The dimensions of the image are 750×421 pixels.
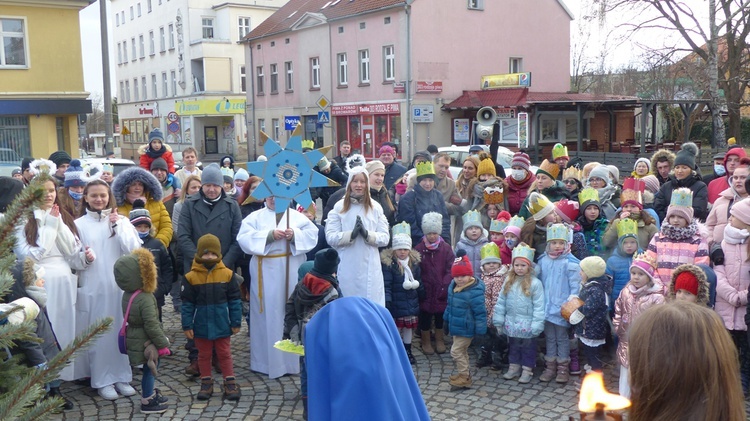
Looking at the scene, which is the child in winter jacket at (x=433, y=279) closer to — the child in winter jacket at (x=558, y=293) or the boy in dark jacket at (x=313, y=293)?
the child in winter jacket at (x=558, y=293)

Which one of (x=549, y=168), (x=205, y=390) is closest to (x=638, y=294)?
(x=549, y=168)

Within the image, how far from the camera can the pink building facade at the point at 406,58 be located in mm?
32688

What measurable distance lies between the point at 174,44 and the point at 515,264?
53796 mm

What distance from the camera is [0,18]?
932 inches

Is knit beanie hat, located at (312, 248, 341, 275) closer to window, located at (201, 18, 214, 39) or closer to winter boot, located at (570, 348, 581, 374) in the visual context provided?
winter boot, located at (570, 348, 581, 374)

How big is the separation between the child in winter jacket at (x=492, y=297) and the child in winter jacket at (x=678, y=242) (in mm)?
1431

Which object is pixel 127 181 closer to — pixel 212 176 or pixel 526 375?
pixel 212 176

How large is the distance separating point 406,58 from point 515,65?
22.0ft

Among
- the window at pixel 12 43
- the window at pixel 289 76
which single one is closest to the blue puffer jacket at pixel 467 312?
the window at pixel 12 43

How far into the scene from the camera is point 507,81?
31.4 meters

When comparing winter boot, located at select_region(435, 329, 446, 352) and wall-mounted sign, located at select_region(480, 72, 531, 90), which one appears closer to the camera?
winter boot, located at select_region(435, 329, 446, 352)

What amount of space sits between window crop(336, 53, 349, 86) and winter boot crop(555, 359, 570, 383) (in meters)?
31.4

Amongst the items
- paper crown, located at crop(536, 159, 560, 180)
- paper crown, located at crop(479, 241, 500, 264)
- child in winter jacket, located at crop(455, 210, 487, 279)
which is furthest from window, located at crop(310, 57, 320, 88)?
paper crown, located at crop(479, 241, 500, 264)

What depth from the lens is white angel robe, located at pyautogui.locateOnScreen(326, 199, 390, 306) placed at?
6.82 m
